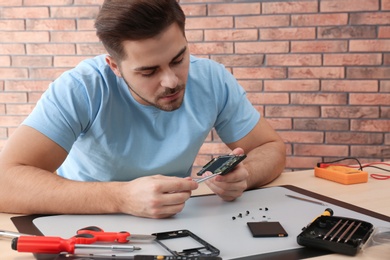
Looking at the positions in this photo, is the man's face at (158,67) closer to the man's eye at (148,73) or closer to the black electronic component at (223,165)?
the man's eye at (148,73)

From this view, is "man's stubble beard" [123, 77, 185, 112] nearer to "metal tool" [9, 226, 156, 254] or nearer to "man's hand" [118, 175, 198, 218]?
"man's hand" [118, 175, 198, 218]

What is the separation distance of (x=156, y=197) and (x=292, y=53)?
1.60m

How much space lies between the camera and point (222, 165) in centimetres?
114

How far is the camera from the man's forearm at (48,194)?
106 cm

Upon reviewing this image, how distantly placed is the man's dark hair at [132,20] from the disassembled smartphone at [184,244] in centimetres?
50

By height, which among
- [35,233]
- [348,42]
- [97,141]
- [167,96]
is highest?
[348,42]

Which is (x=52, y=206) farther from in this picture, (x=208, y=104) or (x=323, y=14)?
(x=323, y=14)

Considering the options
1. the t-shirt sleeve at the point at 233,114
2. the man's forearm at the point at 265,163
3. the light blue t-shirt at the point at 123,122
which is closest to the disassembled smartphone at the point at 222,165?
the man's forearm at the point at 265,163

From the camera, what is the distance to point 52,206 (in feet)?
3.49

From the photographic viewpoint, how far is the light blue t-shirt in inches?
49.4

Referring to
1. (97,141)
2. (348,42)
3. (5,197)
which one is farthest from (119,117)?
(348,42)

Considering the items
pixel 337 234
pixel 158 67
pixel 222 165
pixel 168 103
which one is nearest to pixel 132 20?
pixel 158 67

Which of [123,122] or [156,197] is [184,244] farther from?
[123,122]

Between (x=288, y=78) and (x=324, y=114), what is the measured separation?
0.26 metres
